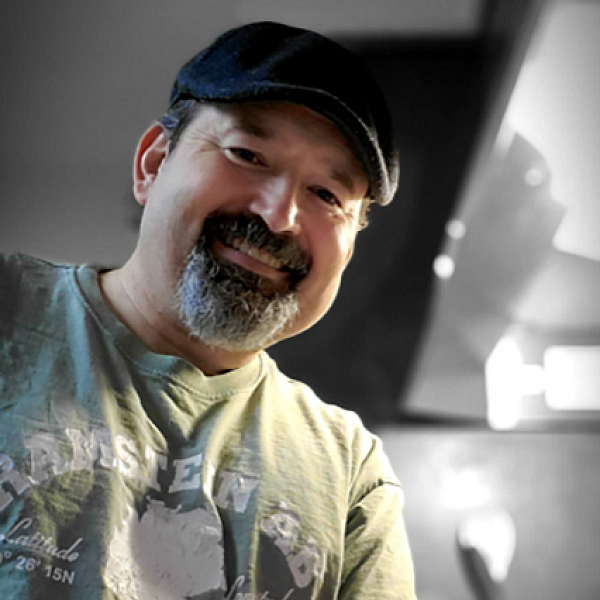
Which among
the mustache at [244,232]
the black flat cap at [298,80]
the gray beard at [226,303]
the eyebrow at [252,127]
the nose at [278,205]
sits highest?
the black flat cap at [298,80]

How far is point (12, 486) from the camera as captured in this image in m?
0.58

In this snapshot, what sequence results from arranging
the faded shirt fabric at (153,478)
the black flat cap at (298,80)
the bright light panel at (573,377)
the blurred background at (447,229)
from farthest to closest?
the bright light panel at (573,377), the blurred background at (447,229), the black flat cap at (298,80), the faded shirt fabric at (153,478)

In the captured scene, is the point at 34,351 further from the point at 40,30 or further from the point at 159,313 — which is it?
the point at 40,30

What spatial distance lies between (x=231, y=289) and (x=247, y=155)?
16cm

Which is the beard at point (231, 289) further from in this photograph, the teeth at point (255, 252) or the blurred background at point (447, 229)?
the blurred background at point (447, 229)

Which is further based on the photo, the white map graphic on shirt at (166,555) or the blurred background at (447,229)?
the blurred background at (447,229)

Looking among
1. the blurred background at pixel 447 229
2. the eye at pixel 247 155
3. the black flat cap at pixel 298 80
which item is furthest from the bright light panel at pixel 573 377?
the eye at pixel 247 155

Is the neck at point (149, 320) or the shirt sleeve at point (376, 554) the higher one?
the neck at point (149, 320)

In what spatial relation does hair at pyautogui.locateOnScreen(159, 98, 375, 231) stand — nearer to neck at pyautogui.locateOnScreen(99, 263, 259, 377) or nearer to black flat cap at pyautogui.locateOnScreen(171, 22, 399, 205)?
black flat cap at pyautogui.locateOnScreen(171, 22, 399, 205)

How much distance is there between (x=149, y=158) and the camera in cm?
83

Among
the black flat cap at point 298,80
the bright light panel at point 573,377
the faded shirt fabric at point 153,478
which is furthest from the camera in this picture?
the bright light panel at point 573,377

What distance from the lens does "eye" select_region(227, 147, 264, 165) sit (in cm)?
75

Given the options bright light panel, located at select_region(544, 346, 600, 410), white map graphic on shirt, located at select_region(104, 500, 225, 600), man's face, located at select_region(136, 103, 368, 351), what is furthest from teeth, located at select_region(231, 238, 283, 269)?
bright light panel, located at select_region(544, 346, 600, 410)

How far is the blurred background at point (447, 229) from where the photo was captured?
3.68 feet
